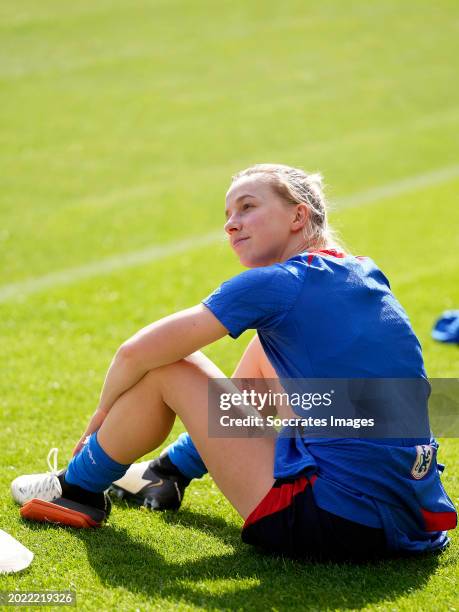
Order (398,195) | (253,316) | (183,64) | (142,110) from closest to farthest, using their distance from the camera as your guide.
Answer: (253,316) < (398,195) < (142,110) < (183,64)

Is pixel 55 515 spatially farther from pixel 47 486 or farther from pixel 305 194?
pixel 305 194

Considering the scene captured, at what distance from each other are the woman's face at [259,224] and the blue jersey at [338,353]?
0.28 meters

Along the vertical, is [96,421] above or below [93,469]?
above

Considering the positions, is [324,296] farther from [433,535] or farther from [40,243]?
[40,243]

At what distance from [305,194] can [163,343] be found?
2.72ft

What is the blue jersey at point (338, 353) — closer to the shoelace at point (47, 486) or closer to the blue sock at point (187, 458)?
the blue sock at point (187, 458)

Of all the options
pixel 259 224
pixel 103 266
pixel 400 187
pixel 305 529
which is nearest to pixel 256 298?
pixel 259 224

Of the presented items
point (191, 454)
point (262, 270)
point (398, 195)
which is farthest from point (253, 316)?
point (398, 195)

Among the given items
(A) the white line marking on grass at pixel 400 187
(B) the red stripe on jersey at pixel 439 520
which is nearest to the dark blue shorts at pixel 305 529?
(B) the red stripe on jersey at pixel 439 520

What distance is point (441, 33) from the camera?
24.3 m

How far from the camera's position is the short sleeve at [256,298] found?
3238 millimetres

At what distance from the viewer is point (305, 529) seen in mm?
3285

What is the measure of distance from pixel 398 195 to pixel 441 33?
12057mm

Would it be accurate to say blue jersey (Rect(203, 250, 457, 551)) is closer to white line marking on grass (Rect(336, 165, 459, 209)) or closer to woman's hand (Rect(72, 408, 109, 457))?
woman's hand (Rect(72, 408, 109, 457))
